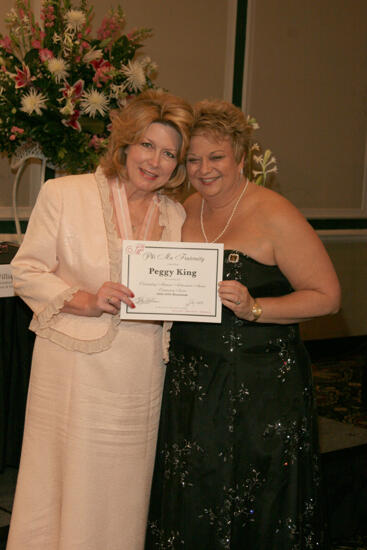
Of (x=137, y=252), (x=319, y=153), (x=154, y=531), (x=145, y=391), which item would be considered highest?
(x=319, y=153)

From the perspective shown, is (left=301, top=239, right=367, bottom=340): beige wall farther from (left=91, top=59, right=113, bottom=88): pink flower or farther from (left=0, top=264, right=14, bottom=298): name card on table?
(left=0, top=264, right=14, bottom=298): name card on table

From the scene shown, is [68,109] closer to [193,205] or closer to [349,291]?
[193,205]

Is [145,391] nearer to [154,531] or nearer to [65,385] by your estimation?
[65,385]

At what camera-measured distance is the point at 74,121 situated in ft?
10.8

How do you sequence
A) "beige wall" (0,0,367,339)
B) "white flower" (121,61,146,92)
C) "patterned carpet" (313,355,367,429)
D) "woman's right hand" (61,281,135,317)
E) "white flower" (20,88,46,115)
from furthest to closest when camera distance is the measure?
1. "beige wall" (0,0,367,339)
2. "patterned carpet" (313,355,367,429)
3. "white flower" (121,61,146,92)
4. "white flower" (20,88,46,115)
5. "woman's right hand" (61,281,135,317)

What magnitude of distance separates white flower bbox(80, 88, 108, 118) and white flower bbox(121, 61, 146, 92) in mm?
197

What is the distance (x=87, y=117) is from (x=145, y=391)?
Answer: 150 cm

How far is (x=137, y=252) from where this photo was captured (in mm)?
2287

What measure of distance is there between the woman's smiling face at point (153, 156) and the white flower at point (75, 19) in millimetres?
1116

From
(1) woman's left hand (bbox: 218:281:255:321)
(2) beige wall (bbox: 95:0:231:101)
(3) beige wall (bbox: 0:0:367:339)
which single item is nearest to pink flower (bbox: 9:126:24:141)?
(1) woman's left hand (bbox: 218:281:255:321)

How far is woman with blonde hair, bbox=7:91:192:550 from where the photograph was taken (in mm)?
2393

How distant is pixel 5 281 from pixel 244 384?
1306mm

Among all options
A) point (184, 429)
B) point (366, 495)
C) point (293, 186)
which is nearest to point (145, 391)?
point (184, 429)
